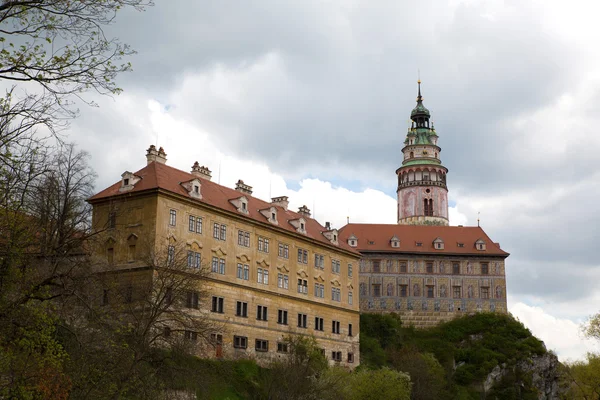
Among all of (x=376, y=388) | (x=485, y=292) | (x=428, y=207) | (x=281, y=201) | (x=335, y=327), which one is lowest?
(x=376, y=388)

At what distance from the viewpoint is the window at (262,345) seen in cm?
5266

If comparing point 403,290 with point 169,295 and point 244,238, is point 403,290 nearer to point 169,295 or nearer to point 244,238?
point 244,238

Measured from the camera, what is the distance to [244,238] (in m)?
53.4

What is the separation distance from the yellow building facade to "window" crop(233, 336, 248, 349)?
0.18ft

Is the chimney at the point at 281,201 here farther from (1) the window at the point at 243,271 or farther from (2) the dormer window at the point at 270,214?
(1) the window at the point at 243,271

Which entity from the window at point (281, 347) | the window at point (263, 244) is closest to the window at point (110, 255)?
the window at point (263, 244)

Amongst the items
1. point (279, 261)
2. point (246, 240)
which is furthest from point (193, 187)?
point (279, 261)

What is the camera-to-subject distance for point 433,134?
100m

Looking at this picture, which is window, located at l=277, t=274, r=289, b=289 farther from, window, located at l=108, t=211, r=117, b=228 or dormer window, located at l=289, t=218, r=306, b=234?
window, located at l=108, t=211, r=117, b=228

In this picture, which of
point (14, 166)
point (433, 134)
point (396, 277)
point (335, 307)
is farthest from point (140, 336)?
point (433, 134)

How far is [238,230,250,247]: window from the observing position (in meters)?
53.1

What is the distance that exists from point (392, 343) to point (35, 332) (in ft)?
195

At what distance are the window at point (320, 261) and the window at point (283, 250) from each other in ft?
12.5

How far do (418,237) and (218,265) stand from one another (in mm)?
37961
